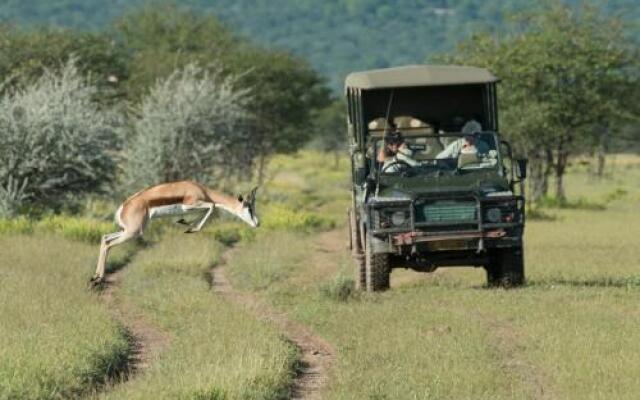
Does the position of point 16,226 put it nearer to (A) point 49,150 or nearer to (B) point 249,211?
(A) point 49,150

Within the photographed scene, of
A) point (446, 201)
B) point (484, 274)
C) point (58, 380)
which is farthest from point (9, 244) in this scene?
point (58, 380)

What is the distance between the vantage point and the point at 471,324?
46.6ft

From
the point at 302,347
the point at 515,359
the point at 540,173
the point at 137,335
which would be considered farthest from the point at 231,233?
the point at 540,173

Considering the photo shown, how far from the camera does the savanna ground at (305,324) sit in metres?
10.5

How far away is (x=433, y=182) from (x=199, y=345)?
19.4 ft

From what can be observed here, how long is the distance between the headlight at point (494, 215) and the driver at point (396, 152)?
56.1 inches

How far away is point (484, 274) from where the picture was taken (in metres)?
21.4

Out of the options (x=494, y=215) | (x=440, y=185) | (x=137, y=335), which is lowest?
(x=137, y=335)

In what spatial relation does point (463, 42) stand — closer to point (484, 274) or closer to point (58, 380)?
point (484, 274)

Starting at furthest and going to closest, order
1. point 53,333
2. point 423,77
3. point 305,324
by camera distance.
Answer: point 423,77 → point 305,324 → point 53,333

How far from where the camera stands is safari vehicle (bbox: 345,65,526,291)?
17.1 meters

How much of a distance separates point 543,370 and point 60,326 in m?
4.72

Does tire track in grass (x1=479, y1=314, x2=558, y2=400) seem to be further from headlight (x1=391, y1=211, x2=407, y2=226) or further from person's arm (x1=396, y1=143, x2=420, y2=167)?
person's arm (x1=396, y1=143, x2=420, y2=167)

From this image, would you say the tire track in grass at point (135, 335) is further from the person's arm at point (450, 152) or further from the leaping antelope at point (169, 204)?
the person's arm at point (450, 152)
